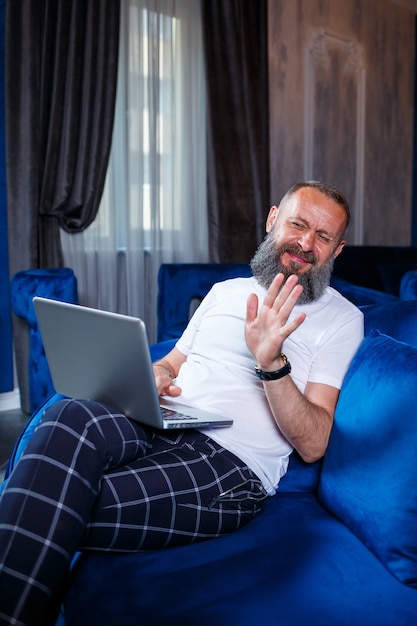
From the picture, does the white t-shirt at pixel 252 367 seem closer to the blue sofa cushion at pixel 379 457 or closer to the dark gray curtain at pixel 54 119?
the blue sofa cushion at pixel 379 457

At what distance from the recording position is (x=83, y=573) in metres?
Result: 1.08

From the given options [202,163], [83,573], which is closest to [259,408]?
[83,573]

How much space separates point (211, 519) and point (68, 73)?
2.71 m

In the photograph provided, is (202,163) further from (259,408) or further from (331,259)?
(259,408)

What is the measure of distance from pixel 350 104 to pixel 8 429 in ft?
12.0

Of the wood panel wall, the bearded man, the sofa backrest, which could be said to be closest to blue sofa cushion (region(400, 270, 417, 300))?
the bearded man

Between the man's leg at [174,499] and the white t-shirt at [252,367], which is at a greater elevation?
the white t-shirt at [252,367]

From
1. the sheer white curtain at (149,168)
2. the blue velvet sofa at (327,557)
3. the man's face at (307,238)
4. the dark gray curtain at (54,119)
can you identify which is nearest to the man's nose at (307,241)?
the man's face at (307,238)

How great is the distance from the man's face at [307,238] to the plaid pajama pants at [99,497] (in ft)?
1.68

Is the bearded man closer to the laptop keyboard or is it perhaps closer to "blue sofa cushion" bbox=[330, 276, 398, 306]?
the laptop keyboard

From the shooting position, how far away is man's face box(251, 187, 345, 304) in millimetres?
1581

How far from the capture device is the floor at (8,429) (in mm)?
2676

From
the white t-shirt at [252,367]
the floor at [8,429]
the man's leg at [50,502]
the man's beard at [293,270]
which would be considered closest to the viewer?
the man's leg at [50,502]

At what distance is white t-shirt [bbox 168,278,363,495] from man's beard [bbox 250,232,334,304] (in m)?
0.03
